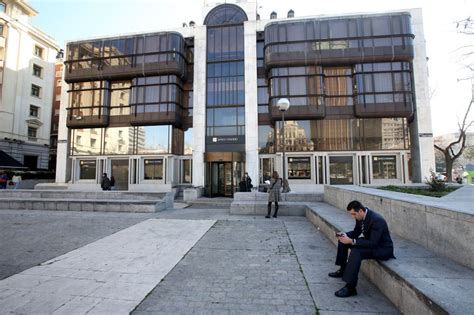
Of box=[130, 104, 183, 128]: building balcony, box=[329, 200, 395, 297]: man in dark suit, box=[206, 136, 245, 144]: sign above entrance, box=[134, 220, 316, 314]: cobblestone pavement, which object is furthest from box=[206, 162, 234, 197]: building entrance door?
box=[329, 200, 395, 297]: man in dark suit

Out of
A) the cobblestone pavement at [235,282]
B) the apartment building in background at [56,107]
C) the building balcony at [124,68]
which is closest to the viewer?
the cobblestone pavement at [235,282]

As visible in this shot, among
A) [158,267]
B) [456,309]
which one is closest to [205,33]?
[158,267]

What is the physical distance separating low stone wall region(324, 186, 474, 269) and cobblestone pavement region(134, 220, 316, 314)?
227cm

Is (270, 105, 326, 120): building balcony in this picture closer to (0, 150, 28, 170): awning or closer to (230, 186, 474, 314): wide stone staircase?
(230, 186, 474, 314): wide stone staircase

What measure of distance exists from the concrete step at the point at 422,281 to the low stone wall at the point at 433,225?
0.56ft

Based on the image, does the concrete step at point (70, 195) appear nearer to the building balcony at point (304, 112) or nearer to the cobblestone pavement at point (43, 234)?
the cobblestone pavement at point (43, 234)

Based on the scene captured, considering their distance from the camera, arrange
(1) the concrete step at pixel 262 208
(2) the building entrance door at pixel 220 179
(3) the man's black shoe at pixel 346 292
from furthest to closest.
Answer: (2) the building entrance door at pixel 220 179, (1) the concrete step at pixel 262 208, (3) the man's black shoe at pixel 346 292

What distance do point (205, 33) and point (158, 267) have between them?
23315 millimetres

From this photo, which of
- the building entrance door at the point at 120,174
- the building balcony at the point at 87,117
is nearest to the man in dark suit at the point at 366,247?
the building entrance door at the point at 120,174

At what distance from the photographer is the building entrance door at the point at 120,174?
22844 mm

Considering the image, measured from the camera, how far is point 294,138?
20.8m

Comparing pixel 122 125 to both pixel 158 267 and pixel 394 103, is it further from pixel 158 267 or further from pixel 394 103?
pixel 394 103

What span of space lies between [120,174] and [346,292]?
2324 centimetres

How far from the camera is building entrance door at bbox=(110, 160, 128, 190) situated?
74.9ft
